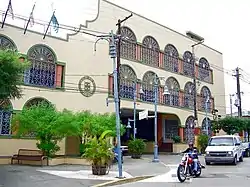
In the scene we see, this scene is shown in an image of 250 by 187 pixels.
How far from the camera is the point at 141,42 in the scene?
3506 centimetres

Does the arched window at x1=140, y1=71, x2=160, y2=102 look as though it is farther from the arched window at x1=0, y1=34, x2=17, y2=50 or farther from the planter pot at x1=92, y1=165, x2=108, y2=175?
the planter pot at x1=92, y1=165, x2=108, y2=175

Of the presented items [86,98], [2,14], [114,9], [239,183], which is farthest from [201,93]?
[239,183]

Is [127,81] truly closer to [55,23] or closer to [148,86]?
[148,86]

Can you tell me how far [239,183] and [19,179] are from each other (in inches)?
349

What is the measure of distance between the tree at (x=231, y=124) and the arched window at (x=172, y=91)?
23.4ft

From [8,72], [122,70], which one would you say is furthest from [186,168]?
[122,70]

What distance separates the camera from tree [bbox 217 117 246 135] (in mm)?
42156

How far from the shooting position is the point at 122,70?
32281mm

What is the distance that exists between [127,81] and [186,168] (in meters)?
17.7

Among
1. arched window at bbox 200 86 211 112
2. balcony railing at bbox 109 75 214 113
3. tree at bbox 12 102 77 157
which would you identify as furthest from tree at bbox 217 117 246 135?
tree at bbox 12 102 77 157

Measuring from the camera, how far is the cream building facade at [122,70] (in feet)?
83.8

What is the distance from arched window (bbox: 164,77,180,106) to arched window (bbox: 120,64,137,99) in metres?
5.72

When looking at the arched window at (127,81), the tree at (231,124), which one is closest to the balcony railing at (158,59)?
the arched window at (127,81)

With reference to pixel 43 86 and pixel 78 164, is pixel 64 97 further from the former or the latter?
Answer: pixel 78 164
